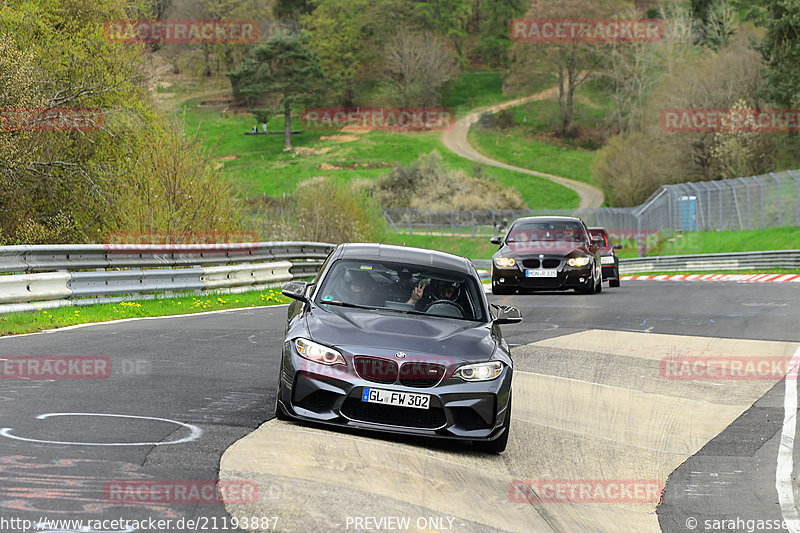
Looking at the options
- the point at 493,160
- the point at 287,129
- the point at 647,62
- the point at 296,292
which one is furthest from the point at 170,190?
the point at 287,129

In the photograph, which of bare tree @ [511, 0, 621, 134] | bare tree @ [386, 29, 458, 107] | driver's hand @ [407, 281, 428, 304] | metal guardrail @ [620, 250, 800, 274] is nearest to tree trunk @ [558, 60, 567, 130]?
bare tree @ [511, 0, 621, 134]

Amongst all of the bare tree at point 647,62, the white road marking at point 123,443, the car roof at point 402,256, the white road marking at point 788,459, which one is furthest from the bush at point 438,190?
the white road marking at point 123,443

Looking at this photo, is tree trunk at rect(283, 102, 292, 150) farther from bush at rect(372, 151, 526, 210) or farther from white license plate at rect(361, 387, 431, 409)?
white license plate at rect(361, 387, 431, 409)

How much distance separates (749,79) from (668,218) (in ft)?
53.1

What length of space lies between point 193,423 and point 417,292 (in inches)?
90.5

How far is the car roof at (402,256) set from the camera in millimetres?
9156

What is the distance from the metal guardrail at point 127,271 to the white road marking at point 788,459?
9672 mm

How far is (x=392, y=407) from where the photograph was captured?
732cm

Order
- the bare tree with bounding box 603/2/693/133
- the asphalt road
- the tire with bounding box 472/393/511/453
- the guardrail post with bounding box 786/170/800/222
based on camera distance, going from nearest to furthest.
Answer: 1. the asphalt road
2. the tire with bounding box 472/393/511/453
3. the guardrail post with bounding box 786/170/800/222
4. the bare tree with bounding box 603/2/693/133

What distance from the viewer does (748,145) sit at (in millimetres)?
60406

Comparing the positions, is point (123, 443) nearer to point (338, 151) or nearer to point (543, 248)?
point (543, 248)

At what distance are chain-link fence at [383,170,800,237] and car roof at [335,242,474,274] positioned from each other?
84.1 ft

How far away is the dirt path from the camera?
315ft

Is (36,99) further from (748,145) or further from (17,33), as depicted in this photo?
(748,145)
